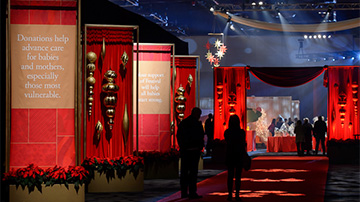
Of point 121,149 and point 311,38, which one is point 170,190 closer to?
point 121,149

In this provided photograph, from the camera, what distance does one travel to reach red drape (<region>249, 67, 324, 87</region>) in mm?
16766

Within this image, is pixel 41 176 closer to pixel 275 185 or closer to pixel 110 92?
pixel 110 92

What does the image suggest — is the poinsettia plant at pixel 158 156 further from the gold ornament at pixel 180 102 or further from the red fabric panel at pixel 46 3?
the red fabric panel at pixel 46 3

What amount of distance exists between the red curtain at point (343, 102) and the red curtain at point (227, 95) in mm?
2466

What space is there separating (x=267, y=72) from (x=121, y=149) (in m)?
8.58

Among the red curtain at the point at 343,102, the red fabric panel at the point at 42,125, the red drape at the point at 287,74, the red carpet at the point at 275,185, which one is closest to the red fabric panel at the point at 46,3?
the red fabric panel at the point at 42,125

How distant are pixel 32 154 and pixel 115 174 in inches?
84.8

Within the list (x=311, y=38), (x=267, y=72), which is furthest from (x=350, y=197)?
(x=311, y=38)

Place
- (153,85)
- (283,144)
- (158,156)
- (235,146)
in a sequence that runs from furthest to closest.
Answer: (283,144) → (158,156) → (153,85) → (235,146)

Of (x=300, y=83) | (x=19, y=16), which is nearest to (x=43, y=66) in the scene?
(x=19, y=16)

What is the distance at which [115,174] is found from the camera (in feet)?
30.1

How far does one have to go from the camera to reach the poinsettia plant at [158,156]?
11273mm

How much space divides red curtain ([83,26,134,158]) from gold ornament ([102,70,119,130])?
0.11m

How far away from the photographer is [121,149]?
9.33 m
